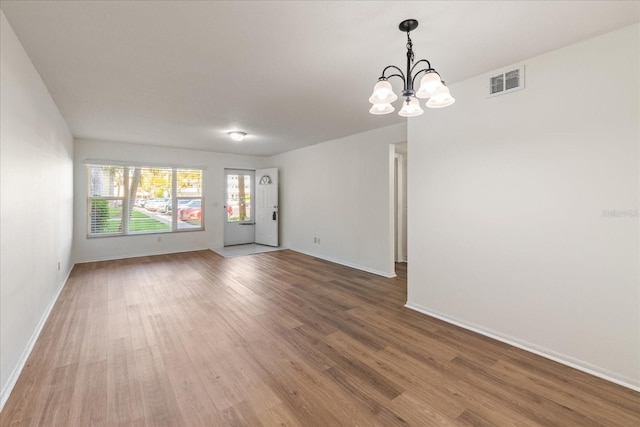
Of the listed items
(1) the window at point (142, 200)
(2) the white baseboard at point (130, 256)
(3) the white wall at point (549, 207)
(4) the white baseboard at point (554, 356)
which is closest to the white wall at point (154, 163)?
(2) the white baseboard at point (130, 256)

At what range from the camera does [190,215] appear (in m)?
6.78

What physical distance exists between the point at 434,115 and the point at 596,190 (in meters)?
1.56

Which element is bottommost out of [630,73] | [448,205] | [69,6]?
[448,205]

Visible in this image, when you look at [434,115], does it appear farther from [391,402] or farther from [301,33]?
[391,402]

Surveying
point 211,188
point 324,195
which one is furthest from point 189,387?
point 211,188

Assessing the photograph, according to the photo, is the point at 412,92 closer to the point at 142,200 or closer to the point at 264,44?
the point at 264,44

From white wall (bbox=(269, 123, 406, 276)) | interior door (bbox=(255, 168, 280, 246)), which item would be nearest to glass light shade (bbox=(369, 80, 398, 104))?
white wall (bbox=(269, 123, 406, 276))

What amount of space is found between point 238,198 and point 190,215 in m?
1.35

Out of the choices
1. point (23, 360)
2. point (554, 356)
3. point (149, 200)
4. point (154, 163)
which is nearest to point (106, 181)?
point (149, 200)

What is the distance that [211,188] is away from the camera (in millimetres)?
6949

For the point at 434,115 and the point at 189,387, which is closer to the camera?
the point at 189,387

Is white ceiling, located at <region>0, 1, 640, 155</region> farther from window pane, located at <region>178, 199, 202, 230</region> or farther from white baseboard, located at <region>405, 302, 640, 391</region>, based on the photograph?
window pane, located at <region>178, 199, 202, 230</region>

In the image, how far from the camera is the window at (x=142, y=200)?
5.66m

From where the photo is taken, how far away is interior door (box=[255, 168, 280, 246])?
7.20 metres
